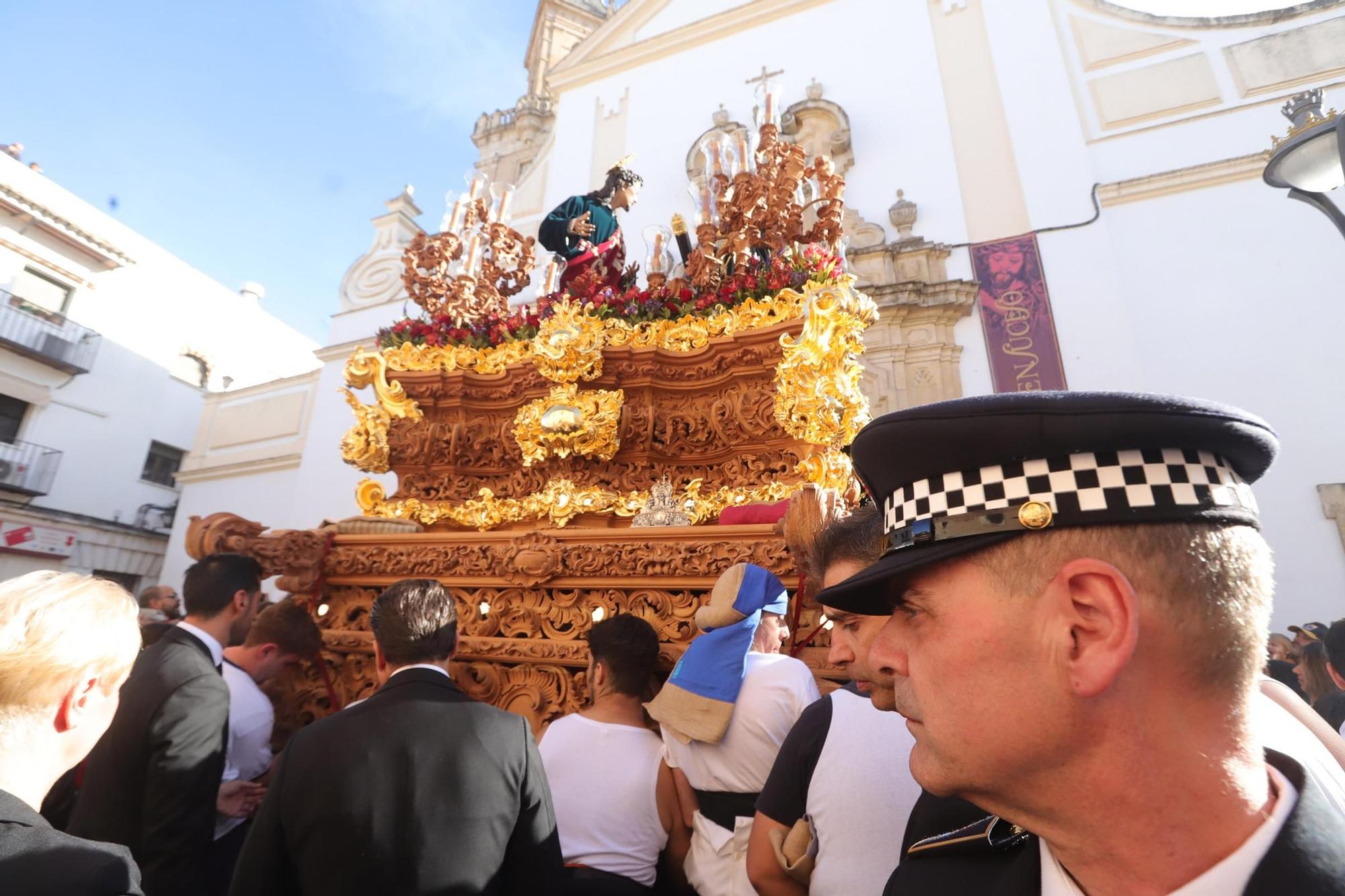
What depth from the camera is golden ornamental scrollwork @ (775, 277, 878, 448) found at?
289 centimetres

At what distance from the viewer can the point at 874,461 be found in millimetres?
984

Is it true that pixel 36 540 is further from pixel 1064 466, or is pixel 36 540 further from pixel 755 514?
pixel 1064 466

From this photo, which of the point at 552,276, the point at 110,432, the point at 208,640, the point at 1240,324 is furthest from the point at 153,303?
the point at 1240,324

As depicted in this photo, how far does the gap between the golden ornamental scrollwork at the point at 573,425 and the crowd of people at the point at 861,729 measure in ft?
3.75

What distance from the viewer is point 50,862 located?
102cm

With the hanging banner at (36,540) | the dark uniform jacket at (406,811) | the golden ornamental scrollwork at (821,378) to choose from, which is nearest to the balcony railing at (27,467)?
the hanging banner at (36,540)

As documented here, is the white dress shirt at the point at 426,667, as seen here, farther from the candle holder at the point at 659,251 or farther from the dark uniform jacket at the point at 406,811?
the candle holder at the point at 659,251

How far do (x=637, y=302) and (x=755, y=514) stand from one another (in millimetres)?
1464

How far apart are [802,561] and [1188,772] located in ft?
4.96

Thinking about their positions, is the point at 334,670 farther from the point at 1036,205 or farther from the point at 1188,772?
the point at 1036,205

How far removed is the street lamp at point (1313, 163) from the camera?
3.16 metres

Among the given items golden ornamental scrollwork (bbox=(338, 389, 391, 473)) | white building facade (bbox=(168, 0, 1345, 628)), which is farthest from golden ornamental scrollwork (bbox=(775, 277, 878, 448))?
white building facade (bbox=(168, 0, 1345, 628))

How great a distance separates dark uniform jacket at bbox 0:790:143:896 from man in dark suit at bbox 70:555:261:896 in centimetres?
116

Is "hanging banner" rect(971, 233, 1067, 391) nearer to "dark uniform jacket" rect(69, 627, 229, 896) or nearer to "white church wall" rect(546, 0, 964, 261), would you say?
"white church wall" rect(546, 0, 964, 261)
